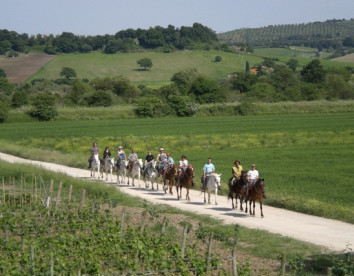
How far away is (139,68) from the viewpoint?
18162cm

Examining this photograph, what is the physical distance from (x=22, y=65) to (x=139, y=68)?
1179 inches

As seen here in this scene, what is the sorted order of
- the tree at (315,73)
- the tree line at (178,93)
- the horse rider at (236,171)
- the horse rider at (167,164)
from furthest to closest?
the tree at (315,73) < the tree line at (178,93) < the horse rider at (167,164) < the horse rider at (236,171)

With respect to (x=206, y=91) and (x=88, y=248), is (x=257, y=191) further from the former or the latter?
(x=206, y=91)

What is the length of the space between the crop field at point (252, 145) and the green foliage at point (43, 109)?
12.0ft

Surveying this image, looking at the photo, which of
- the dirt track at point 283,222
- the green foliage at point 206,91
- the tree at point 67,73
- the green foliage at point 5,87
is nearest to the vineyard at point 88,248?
the dirt track at point 283,222

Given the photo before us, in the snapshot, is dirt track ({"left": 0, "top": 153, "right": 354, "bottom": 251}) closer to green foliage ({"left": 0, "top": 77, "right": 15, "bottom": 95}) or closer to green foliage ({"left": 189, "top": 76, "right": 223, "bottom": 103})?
green foliage ({"left": 189, "top": 76, "right": 223, "bottom": 103})

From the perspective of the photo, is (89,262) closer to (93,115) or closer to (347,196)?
(347,196)

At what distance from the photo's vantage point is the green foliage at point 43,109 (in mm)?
99750

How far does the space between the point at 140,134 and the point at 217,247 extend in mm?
52388

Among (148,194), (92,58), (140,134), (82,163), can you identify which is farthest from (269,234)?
(92,58)

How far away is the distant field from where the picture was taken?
566ft

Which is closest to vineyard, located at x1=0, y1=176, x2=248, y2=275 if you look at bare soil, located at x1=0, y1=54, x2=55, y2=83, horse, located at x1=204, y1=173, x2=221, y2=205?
horse, located at x1=204, y1=173, x2=221, y2=205

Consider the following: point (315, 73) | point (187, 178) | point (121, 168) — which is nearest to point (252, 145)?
point (121, 168)

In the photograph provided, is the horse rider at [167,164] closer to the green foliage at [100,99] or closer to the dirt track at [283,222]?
the dirt track at [283,222]
